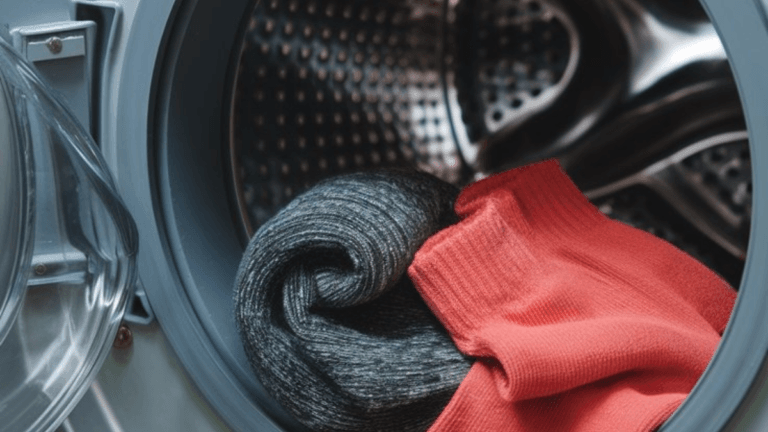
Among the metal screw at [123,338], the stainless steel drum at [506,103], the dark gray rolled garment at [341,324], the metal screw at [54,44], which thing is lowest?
the metal screw at [123,338]

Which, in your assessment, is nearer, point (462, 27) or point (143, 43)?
point (143, 43)

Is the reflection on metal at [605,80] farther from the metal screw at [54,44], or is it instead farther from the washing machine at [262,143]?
the metal screw at [54,44]

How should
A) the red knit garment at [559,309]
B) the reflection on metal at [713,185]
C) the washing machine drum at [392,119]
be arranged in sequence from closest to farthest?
the red knit garment at [559,309]
the washing machine drum at [392,119]
the reflection on metal at [713,185]

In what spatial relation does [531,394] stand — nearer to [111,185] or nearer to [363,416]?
[363,416]

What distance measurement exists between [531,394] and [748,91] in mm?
240

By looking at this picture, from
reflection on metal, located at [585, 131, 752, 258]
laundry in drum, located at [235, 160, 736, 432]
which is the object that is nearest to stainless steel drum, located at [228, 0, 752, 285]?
reflection on metal, located at [585, 131, 752, 258]

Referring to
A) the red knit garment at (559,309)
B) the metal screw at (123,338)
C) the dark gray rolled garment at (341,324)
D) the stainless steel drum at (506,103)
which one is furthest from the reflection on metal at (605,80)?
the metal screw at (123,338)

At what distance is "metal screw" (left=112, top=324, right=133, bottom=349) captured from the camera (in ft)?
2.48

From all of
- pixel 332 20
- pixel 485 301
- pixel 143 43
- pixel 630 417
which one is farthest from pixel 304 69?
pixel 630 417

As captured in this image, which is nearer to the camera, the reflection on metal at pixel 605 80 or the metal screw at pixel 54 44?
the metal screw at pixel 54 44

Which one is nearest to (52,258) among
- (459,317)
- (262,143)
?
(262,143)

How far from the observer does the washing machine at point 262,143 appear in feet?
2.24

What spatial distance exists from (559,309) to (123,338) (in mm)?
353

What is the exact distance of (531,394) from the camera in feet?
2.05
